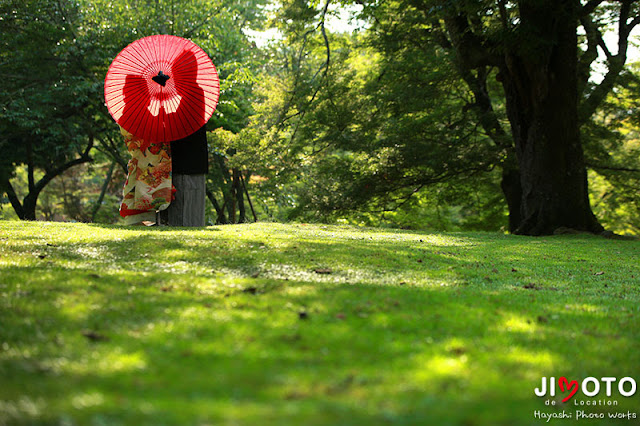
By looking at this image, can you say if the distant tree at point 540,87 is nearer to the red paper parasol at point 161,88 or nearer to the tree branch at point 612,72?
the tree branch at point 612,72

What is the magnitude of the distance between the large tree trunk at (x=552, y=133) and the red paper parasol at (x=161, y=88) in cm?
773

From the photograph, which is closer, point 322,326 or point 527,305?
point 322,326

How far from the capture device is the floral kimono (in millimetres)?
9281

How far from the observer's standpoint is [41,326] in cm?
301

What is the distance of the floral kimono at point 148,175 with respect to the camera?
9281mm

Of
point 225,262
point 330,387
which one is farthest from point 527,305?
point 225,262

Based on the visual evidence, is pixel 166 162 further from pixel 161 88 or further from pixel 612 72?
pixel 612 72

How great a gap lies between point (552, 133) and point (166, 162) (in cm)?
961

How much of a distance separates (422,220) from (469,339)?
69.5ft

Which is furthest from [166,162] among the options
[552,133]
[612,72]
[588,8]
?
[612,72]

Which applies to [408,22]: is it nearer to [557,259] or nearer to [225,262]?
[557,259]

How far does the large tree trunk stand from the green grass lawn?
748 cm

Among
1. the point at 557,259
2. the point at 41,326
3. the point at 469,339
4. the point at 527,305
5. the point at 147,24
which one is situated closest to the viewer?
the point at 41,326

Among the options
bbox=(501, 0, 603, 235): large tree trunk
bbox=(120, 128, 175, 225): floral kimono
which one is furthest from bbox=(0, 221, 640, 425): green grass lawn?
bbox=(501, 0, 603, 235): large tree trunk
